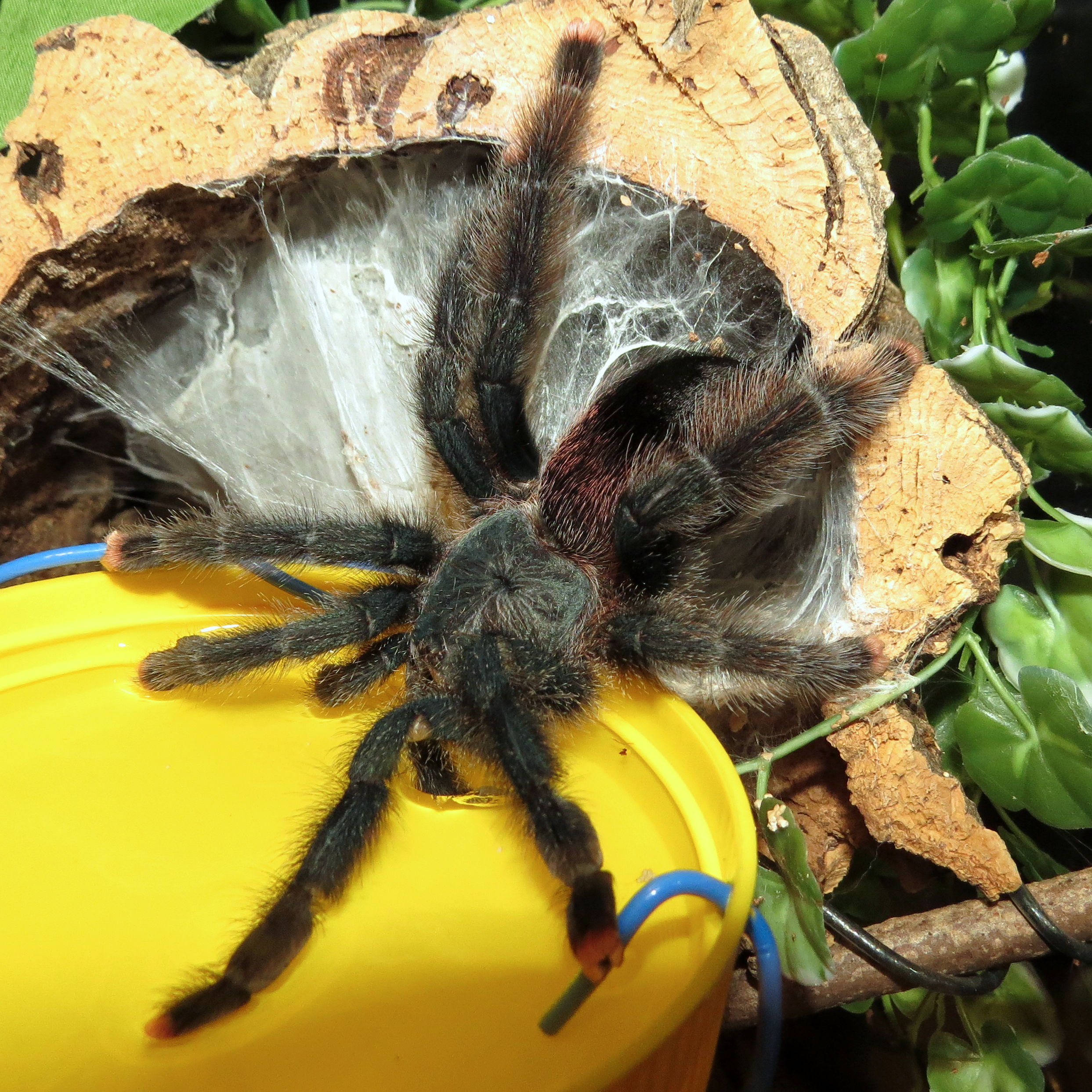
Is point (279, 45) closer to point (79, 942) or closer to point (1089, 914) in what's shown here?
point (79, 942)

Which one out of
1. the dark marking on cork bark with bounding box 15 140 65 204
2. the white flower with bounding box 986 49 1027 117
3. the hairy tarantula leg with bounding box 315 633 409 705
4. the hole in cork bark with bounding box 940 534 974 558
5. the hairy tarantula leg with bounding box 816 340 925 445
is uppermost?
the dark marking on cork bark with bounding box 15 140 65 204

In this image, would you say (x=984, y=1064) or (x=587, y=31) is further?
(x=984, y=1064)

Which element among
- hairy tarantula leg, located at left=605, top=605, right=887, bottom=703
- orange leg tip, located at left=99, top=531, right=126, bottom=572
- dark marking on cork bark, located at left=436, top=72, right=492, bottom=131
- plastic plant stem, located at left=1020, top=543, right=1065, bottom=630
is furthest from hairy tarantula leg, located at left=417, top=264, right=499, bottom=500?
plastic plant stem, located at left=1020, top=543, right=1065, bottom=630

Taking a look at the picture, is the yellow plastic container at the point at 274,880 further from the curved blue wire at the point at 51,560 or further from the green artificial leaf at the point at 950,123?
the green artificial leaf at the point at 950,123

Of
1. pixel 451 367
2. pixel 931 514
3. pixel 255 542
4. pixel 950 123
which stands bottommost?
pixel 931 514

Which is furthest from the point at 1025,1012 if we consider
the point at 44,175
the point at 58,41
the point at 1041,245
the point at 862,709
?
the point at 58,41

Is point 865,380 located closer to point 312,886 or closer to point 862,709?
point 862,709

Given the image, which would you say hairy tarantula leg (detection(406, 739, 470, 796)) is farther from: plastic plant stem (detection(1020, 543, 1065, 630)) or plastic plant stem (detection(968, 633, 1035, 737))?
plastic plant stem (detection(1020, 543, 1065, 630))
